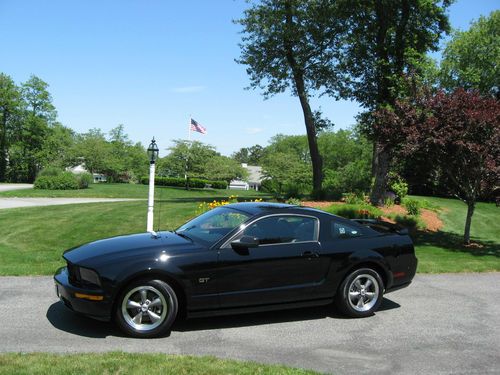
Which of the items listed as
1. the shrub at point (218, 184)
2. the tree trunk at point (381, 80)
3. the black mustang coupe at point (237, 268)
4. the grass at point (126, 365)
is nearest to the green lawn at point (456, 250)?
the tree trunk at point (381, 80)

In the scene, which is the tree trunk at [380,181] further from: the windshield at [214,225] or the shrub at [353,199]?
the windshield at [214,225]

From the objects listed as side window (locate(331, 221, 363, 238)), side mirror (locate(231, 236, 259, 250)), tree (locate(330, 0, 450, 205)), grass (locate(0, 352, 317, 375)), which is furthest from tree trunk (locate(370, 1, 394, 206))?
grass (locate(0, 352, 317, 375))

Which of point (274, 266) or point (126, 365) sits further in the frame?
point (274, 266)

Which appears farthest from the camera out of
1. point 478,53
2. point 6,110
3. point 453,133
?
point 6,110

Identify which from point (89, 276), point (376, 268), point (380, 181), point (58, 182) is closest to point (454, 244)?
point (380, 181)

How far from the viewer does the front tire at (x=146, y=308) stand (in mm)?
5258

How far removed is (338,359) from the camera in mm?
4891

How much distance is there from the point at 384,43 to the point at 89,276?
15616mm

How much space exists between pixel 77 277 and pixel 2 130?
223 feet

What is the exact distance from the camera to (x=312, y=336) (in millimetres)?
5586

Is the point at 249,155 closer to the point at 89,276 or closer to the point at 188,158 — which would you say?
the point at 188,158

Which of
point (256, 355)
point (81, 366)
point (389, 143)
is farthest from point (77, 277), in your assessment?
point (389, 143)

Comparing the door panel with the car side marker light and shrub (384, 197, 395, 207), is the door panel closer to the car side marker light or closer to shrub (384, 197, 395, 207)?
the car side marker light

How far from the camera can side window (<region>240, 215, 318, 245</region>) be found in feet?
19.8
